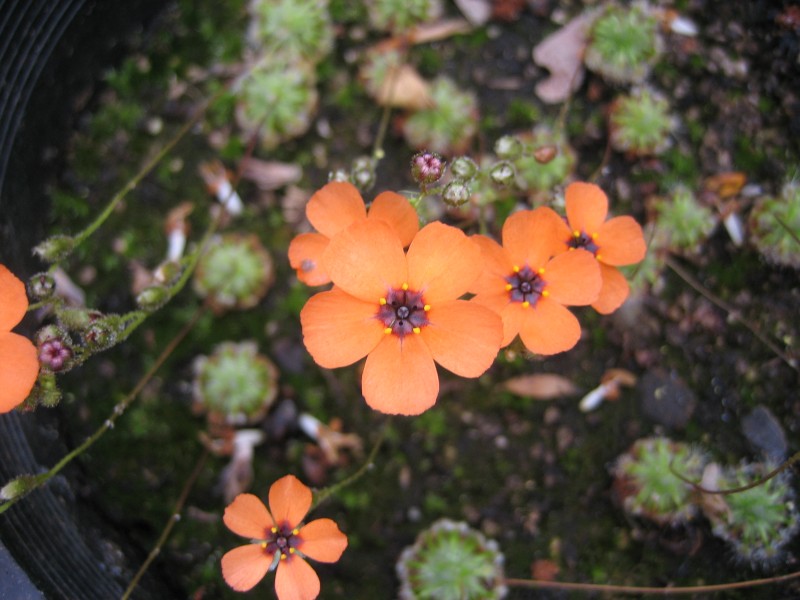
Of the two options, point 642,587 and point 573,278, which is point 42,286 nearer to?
point 573,278

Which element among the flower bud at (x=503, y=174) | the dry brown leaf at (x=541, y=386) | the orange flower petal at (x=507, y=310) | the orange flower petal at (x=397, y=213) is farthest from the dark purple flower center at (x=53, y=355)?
the dry brown leaf at (x=541, y=386)

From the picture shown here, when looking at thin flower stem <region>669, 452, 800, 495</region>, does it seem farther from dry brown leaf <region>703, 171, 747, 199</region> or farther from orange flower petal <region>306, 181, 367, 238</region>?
orange flower petal <region>306, 181, 367, 238</region>

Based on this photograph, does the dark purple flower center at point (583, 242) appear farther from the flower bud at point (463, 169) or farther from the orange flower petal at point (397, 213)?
the orange flower petal at point (397, 213)

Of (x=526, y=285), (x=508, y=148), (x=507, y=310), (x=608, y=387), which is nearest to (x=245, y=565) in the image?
(x=507, y=310)

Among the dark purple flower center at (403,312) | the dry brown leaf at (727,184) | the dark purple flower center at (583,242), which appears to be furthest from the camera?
the dry brown leaf at (727,184)

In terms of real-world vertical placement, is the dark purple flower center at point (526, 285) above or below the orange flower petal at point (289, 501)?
above

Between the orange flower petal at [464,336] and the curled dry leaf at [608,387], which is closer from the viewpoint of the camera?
the orange flower petal at [464,336]

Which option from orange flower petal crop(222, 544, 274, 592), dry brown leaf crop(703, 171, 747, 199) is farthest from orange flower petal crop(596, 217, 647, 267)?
orange flower petal crop(222, 544, 274, 592)

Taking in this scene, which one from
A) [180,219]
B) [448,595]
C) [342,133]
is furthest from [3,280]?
[448,595]
